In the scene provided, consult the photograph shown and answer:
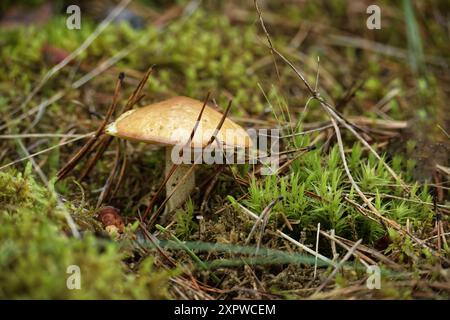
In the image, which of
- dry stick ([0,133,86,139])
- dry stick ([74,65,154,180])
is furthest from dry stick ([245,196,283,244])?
dry stick ([0,133,86,139])

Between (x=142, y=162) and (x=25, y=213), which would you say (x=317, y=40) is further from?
(x=25, y=213)

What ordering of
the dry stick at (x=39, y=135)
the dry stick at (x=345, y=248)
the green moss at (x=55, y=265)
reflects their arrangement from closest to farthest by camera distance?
the green moss at (x=55, y=265) < the dry stick at (x=345, y=248) < the dry stick at (x=39, y=135)

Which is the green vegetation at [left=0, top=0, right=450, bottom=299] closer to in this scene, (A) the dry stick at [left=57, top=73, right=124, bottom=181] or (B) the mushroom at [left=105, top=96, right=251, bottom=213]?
(A) the dry stick at [left=57, top=73, right=124, bottom=181]

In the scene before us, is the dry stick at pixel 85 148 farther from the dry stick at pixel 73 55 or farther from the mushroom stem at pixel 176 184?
the dry stick at pixel 73 55

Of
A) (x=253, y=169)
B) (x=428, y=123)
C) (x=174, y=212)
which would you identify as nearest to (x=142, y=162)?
(x=174, y=212)

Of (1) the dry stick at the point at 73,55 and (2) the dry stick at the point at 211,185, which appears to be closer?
(2) the dry stick at the point at 211,185

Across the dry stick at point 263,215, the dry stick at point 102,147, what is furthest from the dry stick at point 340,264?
the dry stick at point 102,147

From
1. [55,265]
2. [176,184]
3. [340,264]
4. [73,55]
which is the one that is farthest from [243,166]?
[73,55]
